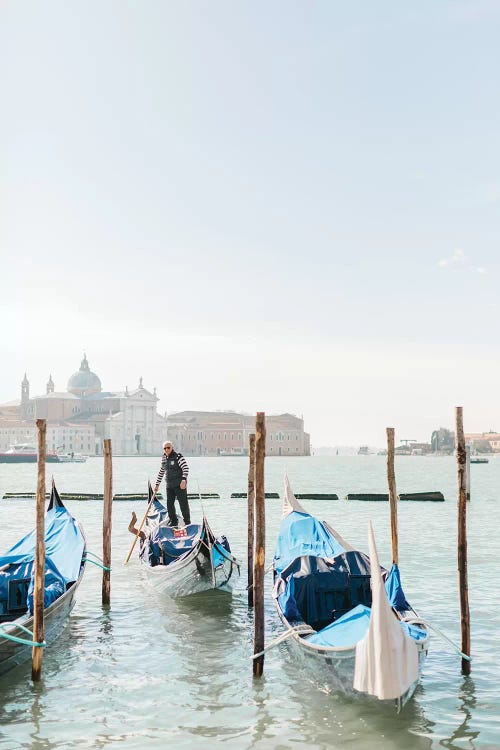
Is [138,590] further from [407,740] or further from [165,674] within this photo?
[407,740]

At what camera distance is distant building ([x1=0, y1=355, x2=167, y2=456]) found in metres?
93.6

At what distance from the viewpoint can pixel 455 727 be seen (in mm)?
4230

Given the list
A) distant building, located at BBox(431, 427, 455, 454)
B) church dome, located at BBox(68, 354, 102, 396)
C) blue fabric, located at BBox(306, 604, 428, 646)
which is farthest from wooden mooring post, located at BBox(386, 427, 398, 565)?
distant building, located at BBox(431, 427, 455, 454)

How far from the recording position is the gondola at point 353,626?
377cm

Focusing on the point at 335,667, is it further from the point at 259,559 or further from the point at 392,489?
the point at 392,489

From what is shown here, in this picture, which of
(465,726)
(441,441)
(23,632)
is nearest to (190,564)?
(23,632)

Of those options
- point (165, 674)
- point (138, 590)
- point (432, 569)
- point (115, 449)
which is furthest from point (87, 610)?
point (115, 449)

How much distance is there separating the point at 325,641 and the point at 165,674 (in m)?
1.25

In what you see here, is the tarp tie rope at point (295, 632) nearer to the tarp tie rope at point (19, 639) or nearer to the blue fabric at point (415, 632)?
the blue fabric at point (415, 632)

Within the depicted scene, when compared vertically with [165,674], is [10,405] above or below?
above

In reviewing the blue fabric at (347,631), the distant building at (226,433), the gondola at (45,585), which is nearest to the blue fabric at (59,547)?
the gondola at (45,585)

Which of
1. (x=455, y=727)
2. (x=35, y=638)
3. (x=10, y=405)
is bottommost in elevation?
(x=455, y=727)

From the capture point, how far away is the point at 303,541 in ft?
23.2

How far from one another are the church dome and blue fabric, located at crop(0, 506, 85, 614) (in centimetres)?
9526
